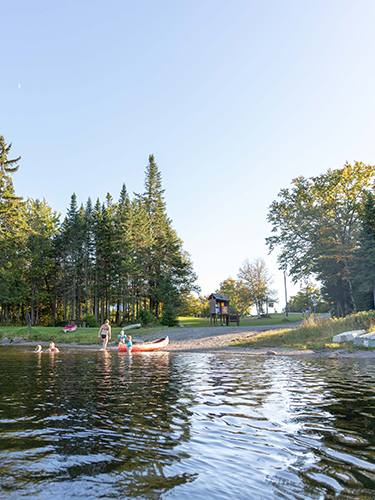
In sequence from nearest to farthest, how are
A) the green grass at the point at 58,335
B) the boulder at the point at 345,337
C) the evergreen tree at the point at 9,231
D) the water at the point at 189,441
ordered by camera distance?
the water at the point at 189,441
the boulder at the point at 345,337
the green grass at the point at 58,335
the evergreen tree at the point at 9,231

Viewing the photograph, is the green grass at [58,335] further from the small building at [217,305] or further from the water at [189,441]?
the water at [189,441]

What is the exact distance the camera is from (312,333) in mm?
26031

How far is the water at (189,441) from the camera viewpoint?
12.3 ft

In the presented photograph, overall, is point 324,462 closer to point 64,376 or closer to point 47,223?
point 64,376

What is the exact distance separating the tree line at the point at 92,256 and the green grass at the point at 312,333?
69.6ft

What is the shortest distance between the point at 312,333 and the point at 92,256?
45345 mm

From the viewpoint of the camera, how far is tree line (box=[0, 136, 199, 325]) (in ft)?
177

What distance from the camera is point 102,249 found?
61.8 metres

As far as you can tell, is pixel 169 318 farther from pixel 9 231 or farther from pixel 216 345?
pixel 9 231

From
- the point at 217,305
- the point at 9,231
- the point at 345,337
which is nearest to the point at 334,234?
the point at 217,305

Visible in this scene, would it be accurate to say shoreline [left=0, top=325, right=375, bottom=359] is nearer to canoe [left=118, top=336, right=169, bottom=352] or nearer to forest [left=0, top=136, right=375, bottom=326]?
canoe [left=118, top=336, right=169, bottom=352]

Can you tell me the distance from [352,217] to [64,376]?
44653mm

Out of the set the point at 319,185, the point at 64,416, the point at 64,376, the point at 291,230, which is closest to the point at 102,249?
the point at 291,230

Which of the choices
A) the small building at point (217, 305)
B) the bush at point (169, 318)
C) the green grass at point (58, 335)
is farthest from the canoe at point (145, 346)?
the small building at point (217, 305)
